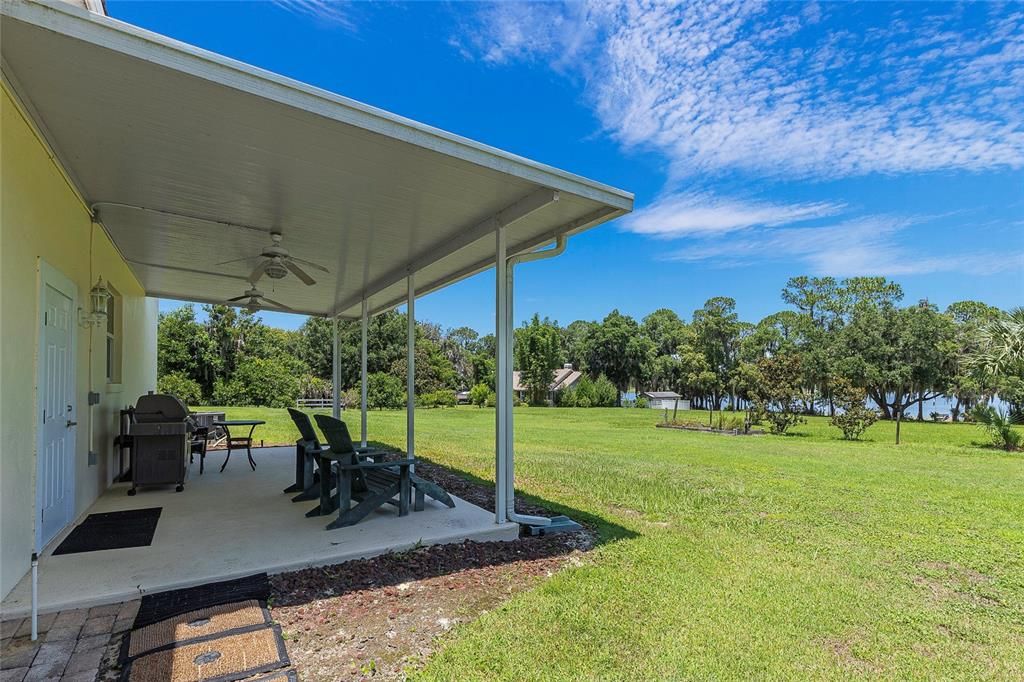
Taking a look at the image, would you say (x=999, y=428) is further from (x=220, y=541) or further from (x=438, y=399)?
(x=438, y=399)

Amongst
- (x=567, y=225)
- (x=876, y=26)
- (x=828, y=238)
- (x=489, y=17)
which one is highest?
(x=828, y=238)

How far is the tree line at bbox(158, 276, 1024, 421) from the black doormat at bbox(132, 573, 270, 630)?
49.5ft

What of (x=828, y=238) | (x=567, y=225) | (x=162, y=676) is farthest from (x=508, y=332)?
(x=828, y=238)

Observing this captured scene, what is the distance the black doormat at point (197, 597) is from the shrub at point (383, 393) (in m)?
23.9

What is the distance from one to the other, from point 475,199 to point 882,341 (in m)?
35.1

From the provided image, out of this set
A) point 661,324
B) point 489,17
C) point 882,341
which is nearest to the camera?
point 489,17

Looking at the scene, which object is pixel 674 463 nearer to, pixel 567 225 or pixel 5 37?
pixel 567 225

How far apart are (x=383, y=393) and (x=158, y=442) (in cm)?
2128

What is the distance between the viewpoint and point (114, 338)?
20.2 ft

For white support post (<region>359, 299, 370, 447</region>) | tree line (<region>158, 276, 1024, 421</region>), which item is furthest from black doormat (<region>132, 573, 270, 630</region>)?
tree line (<region>158, 276, 1024, 421</region>)

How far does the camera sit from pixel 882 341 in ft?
Result: 102

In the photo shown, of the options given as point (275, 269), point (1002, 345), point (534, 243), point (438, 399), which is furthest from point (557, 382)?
point (534, 243)

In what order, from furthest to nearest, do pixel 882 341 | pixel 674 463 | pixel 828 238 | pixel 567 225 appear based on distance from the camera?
1. pixel 828 238
2. pixel 882 341
3. pixel 674 463
4. pixel 567 225

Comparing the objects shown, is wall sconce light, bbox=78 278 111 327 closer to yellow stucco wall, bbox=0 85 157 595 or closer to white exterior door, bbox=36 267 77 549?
yellow stucco wall, bbox=0 85 157 595
